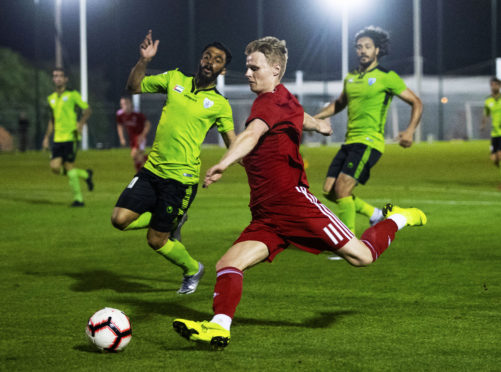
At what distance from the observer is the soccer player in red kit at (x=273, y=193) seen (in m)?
5.00

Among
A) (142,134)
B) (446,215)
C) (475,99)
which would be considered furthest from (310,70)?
(446,215)

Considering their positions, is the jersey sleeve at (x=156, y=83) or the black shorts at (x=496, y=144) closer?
the jersey sleeve at (x=156, y=83)

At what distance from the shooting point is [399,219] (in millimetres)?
6164

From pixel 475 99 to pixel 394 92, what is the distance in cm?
4803

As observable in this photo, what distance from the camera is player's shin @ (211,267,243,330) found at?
4857mm

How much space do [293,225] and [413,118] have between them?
14.6 feet

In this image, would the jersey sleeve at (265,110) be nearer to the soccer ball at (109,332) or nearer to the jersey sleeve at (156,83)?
the soccer ball at (109,332)

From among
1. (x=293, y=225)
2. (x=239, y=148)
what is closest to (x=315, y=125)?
(x=293, y=225)

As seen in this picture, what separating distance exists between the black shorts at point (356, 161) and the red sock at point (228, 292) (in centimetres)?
420

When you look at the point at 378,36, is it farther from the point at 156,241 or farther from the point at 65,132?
the point at 65,132

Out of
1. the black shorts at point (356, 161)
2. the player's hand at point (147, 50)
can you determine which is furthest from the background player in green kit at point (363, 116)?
the player's hand at point (147, 50)

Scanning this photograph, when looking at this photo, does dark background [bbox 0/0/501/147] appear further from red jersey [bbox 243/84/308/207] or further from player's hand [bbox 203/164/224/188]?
player's hand [bbox 203/164/224/188]

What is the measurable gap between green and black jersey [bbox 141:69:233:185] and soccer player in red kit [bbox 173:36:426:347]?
A: 5.22 ft

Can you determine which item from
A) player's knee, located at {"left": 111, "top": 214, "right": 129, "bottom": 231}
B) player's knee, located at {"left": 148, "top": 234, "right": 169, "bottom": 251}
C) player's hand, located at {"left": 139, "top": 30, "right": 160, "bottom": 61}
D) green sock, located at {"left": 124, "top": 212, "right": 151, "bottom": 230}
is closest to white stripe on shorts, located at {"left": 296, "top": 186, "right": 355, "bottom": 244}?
player's knee, located at {"left": 148, "top": 234, "right": 169, "bottom": 251}
